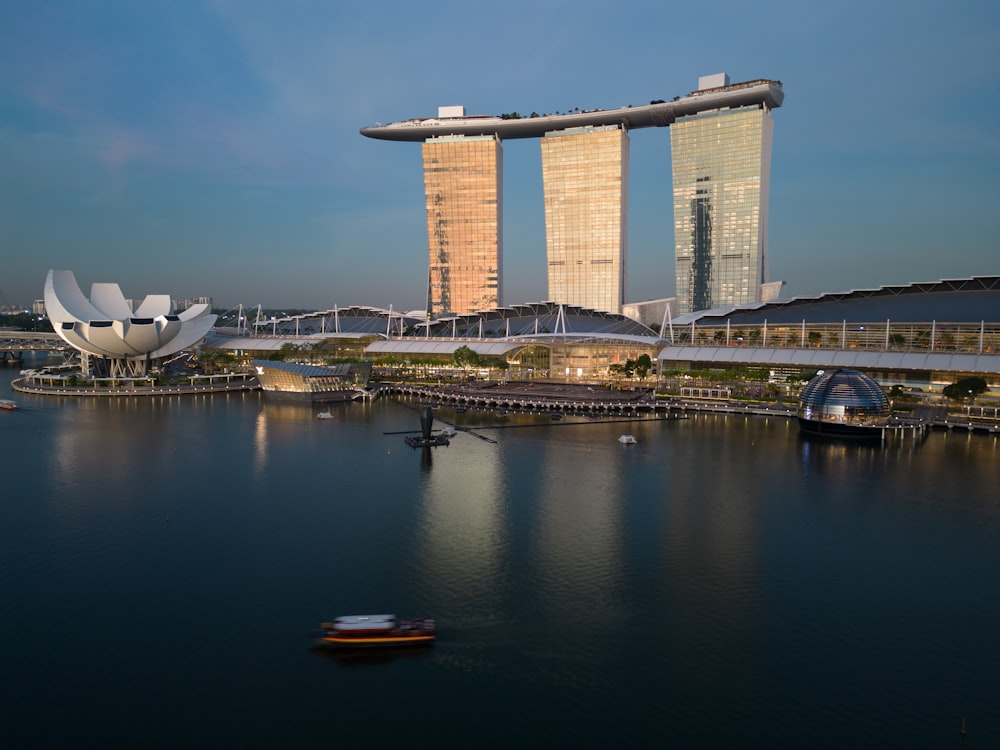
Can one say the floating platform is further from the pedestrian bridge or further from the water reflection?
the pedestrian bridge

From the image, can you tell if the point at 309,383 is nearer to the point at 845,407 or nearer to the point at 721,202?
the point at 845,407

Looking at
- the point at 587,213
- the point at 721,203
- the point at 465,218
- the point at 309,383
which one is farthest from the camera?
the point at 465,218

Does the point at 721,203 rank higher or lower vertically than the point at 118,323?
higher

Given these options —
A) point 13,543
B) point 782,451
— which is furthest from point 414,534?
point 782,451

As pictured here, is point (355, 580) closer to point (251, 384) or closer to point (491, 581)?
point (491, 581)

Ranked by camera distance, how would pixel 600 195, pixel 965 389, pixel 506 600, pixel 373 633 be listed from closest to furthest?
1. pixel 373 633
2. pixel 506 600
3. pixel 965 389
4. pixel 600 195

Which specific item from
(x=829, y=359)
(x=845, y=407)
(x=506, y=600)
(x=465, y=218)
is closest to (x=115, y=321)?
(x=506, y=600)

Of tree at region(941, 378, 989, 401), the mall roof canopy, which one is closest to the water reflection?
tree at region(941, 378, 989, 401)

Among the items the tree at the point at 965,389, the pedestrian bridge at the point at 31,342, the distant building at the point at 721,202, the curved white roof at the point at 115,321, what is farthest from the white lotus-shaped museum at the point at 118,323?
the tree at the point at 965,389
